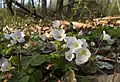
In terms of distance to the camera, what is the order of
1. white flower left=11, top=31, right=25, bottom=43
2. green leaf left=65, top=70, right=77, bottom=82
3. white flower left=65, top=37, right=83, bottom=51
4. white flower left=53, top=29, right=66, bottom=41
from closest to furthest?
green leaf left=65, top=70, right=77, bottom=82
white flower left=65, top=37, right=83, bottom=51
white flower left=53, top=29, right=66, bottom=41
white flower left=11, top=31, right=25, bottom=43

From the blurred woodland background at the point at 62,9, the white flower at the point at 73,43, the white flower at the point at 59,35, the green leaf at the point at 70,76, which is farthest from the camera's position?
the blurred woodland background at the point at 62,9

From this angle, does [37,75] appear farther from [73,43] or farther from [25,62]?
[73,43]

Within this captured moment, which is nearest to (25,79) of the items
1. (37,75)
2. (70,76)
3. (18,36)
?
(37,75)

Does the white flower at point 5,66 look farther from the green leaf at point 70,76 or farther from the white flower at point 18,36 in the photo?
the white flower at point 18,36

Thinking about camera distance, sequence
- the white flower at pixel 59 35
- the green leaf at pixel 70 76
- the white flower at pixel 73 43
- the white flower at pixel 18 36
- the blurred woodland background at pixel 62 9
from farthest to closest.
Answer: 1. the blurred woodland background at pixel 62 9
2. the white flower at pixel 18 36
3. the white flower at pixel 59 35
4. the white flower at pixel 73 43
5. the green leaf at pixel 70 76

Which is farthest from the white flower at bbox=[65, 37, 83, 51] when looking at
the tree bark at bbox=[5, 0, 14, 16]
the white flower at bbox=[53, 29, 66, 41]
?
the tree bark at bbox=[5, 0, 14, 16]

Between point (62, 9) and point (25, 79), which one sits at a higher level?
point (25, 79)

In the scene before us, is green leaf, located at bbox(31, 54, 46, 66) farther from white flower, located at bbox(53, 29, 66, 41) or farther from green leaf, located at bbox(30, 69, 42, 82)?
white flower, located at bbox(53, 29, 66, 41)

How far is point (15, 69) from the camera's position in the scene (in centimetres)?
135

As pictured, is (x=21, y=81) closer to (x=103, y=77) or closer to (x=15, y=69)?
(x=15, y=69)

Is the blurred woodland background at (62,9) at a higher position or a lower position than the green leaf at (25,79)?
lower

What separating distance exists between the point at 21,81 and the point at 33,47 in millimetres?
349

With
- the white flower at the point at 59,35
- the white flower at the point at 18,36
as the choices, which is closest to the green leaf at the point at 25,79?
the white flower at the point at 59,35

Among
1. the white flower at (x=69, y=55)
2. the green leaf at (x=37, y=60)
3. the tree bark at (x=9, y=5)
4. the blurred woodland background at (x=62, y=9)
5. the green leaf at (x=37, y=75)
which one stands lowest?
the blurred woodland background at (x=62, y=9)
